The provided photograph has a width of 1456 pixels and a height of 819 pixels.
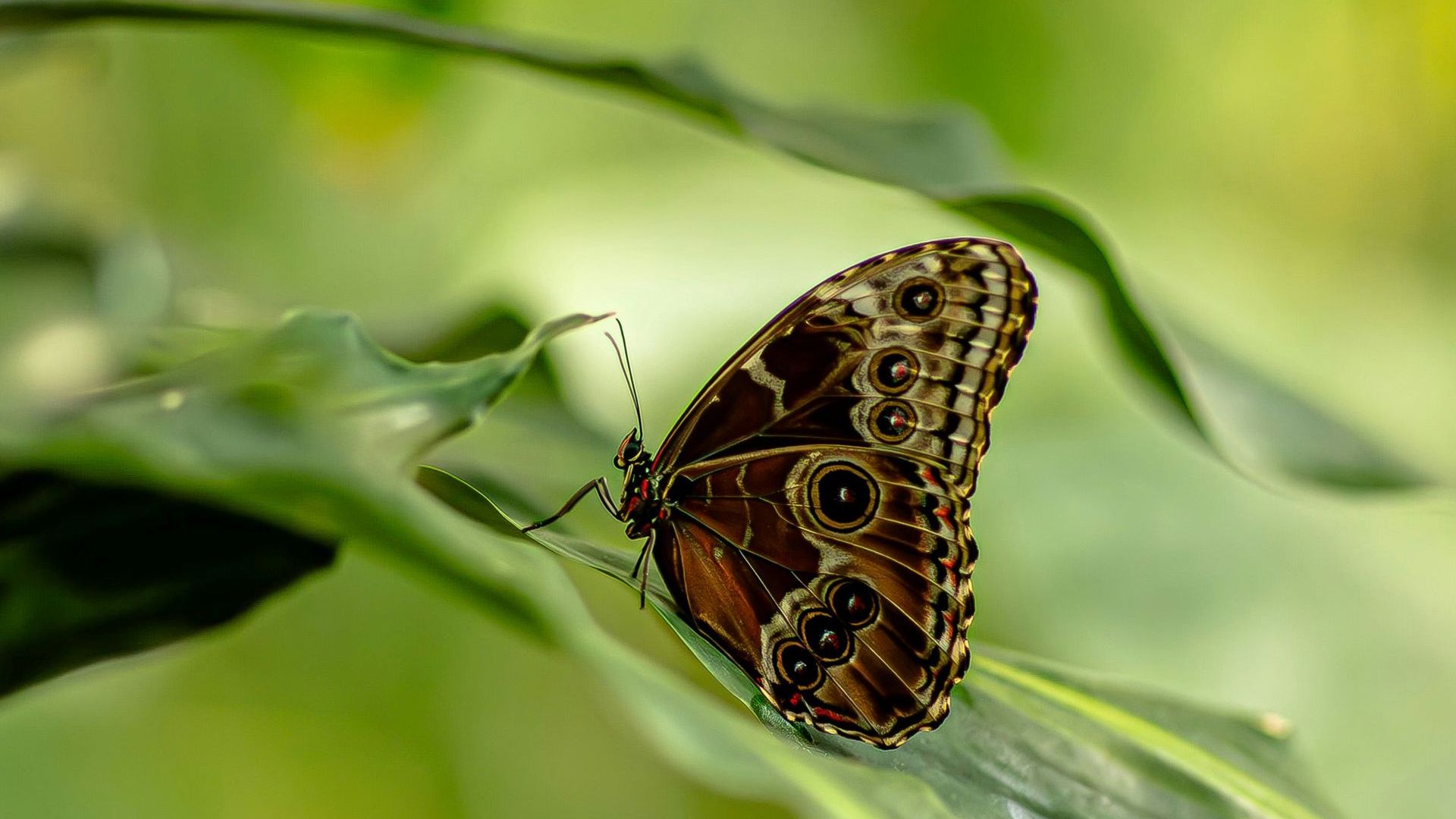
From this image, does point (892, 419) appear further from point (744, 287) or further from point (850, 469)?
point (744, 287)

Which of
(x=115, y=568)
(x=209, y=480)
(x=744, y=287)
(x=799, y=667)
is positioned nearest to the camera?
(x=209, y=480)

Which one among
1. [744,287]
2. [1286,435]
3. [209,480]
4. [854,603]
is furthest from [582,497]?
[744,287]

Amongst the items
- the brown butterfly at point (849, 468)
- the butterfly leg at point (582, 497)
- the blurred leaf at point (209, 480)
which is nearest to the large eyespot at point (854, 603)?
the brown butterfly at point (849, 468)

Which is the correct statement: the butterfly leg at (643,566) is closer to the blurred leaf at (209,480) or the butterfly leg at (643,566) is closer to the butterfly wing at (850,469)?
the butterfly wing at (850,469)

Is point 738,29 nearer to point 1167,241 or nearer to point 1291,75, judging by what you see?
point 1167,241

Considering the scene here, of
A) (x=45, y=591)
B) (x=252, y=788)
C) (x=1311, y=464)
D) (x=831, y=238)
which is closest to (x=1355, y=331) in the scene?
(x=831, y=238)

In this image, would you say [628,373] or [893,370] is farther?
[628,373]

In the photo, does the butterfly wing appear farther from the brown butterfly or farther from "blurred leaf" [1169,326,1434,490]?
"blurred leaf" [1169,326,1434,490]
